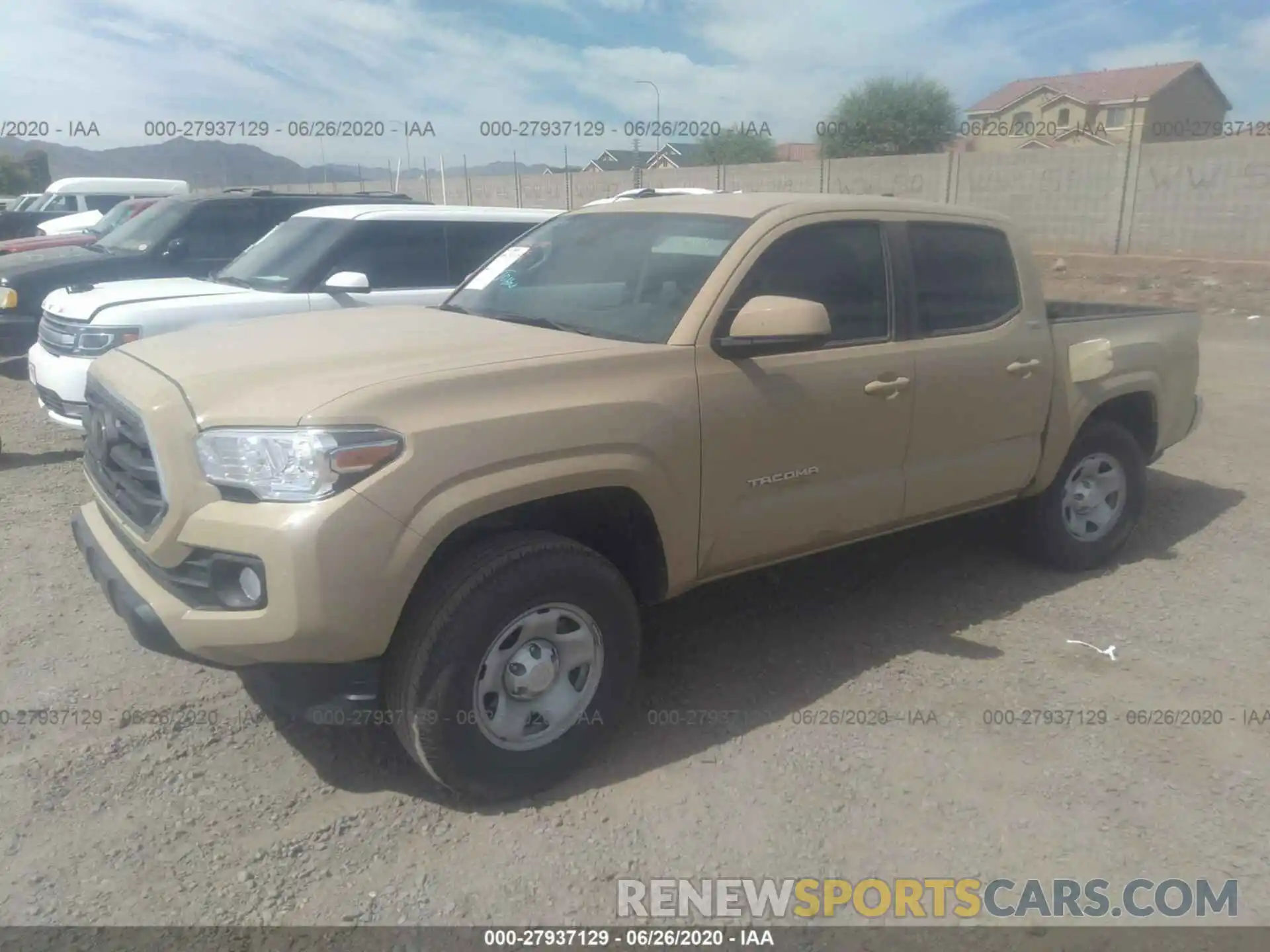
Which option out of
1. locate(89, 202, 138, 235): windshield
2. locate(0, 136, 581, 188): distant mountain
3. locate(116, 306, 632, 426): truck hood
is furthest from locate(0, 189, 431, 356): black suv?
locate(0, 136, 581, 188): distant mountain

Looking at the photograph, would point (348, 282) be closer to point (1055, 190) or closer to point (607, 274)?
point (607, 274)

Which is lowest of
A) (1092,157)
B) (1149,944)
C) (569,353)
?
(1149,944)

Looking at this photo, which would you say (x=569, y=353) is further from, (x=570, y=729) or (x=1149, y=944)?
(x=1149, y=944)

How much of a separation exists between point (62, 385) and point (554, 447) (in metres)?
4.92

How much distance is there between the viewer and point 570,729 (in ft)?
10.8

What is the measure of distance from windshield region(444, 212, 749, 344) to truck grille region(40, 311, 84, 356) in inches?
139

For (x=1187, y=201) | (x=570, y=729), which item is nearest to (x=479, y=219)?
(x=570, y=729)

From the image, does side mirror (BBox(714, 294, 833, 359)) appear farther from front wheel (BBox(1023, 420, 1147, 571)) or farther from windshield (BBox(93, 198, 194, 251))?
windshield (BBox(93, 198, 194, 251))

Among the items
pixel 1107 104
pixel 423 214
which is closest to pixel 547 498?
pixel 423 214

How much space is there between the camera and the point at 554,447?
3070 millimetres

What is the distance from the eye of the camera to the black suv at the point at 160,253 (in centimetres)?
913

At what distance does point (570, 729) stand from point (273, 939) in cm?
107

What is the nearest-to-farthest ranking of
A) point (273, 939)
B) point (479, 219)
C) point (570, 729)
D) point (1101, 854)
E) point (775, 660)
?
point (273, 939) < point (1101, 854) < point (570, 729) < point (775, 660) < point (479, 219)

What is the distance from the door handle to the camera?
13.0 feet
